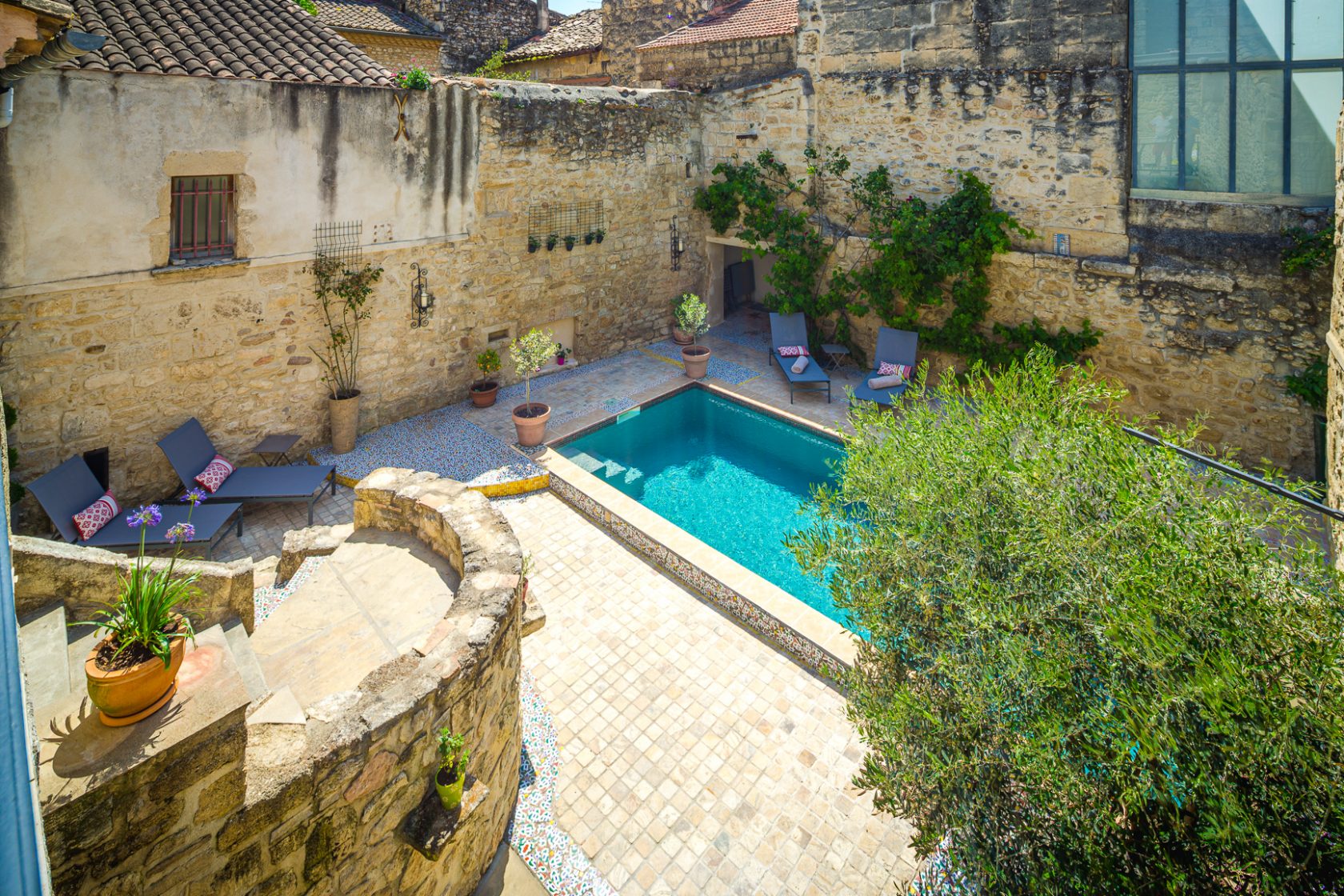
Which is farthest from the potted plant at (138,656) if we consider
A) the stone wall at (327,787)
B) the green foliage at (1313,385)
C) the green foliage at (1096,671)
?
the green foliage at (1313,385)

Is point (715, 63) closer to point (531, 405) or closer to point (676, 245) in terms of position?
point (676, 245)

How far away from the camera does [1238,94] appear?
28.0 ft

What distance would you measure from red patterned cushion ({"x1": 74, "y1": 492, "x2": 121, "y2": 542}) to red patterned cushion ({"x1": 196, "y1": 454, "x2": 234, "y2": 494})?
83cm

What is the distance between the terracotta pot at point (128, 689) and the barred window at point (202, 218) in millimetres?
6943

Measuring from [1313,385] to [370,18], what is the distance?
19956 millimetres

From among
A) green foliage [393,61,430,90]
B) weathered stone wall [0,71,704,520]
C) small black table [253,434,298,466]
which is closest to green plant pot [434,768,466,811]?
small black table [253,434,298,466]

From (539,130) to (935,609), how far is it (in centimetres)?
1011

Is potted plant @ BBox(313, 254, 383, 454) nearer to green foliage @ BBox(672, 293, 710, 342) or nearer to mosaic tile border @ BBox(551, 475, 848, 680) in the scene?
mosaic tile border @ BBox(551, 475, 848, 680)

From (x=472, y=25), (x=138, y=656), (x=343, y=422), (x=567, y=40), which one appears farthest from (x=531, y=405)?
(x=472, y=25)

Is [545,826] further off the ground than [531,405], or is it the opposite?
[531,405]

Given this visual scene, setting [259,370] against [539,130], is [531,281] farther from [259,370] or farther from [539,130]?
[259,370]

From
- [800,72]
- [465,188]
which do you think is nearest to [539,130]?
[465,188]

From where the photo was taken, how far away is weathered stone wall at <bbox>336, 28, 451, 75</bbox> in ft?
55.2

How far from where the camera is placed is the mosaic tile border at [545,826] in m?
4.44
